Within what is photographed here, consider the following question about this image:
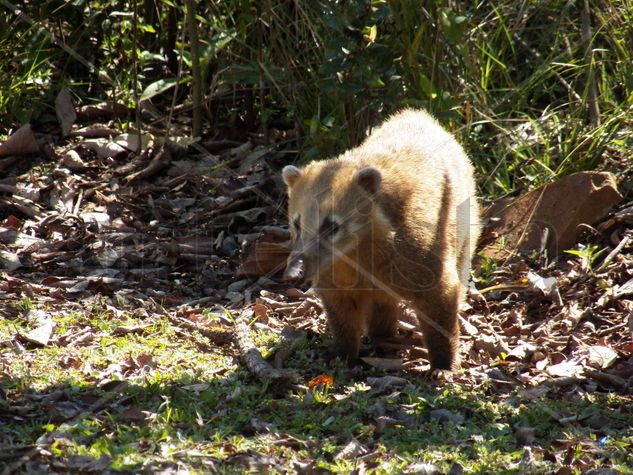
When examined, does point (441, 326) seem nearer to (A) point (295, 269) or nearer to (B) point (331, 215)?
(B) point (331, 215)

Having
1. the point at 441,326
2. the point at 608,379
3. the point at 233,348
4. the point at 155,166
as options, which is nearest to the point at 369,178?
the point at 441,326

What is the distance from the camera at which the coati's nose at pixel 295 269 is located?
483 centimetres

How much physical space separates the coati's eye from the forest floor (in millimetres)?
844

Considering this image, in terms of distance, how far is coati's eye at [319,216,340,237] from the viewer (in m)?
5.12

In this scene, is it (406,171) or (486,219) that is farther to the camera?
(486,219)

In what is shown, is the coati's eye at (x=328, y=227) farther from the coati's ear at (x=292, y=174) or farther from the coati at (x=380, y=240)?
the coati's ear at (x=292, y=174)

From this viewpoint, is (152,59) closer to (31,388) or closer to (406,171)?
(406,171)

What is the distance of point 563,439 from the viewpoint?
177 inches

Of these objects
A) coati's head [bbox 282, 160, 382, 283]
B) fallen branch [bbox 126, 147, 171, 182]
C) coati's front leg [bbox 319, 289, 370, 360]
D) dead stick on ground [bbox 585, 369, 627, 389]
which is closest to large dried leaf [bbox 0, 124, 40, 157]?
fallen branch [bbox 126, 147, 171, 182]

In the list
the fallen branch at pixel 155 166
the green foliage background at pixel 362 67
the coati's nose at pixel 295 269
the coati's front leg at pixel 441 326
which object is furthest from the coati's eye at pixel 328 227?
the fallen branch at pixel 155 166

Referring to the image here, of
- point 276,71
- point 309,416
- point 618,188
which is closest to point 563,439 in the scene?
point 309,416

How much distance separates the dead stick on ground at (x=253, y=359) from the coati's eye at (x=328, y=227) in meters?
0.84

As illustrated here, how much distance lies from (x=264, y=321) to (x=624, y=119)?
3.50 m

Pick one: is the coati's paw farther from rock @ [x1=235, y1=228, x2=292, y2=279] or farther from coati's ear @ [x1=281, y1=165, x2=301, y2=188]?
rock @ [x1=235, y1=228, x2=292, y2=279]
